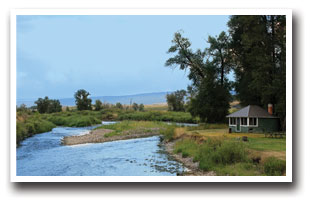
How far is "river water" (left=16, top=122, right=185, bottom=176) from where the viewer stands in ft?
32.1

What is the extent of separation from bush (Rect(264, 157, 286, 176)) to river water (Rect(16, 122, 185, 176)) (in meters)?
2.82

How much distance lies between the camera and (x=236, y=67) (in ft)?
63.9

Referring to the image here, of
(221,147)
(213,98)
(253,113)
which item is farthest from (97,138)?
(221,147)

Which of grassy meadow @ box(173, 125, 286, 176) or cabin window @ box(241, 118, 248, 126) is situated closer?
grassy meadow @ box(173, 125, 286, 176)

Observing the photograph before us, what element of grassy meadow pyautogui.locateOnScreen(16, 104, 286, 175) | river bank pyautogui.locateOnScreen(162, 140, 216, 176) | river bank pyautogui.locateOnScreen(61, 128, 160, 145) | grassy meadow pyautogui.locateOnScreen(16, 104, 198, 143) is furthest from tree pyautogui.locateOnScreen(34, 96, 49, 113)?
river bank pyautogui.locateOnScreen(162, 140, 216, 176)

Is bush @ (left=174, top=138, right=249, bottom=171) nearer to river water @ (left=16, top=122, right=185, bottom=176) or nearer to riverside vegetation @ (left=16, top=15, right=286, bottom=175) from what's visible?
riverside vegetation @ (left=16, top=15, right=286, bottom=175)

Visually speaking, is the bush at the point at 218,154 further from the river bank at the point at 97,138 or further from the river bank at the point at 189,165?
the river bank at the point at 97,138

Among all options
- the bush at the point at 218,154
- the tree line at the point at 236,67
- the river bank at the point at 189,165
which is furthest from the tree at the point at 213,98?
the bush at the point at 218,154

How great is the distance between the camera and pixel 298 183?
8.15 meters

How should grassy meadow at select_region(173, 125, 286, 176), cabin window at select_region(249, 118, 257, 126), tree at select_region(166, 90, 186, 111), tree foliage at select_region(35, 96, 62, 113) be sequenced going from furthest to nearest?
tree at select_region(166, 90, 186, 111), cabin window at select_region(249, 118, 257, 126), tree foliage at select_region(35, 96, 62, 113), grassy meadow at select_region(173, 125, 286, 176)
